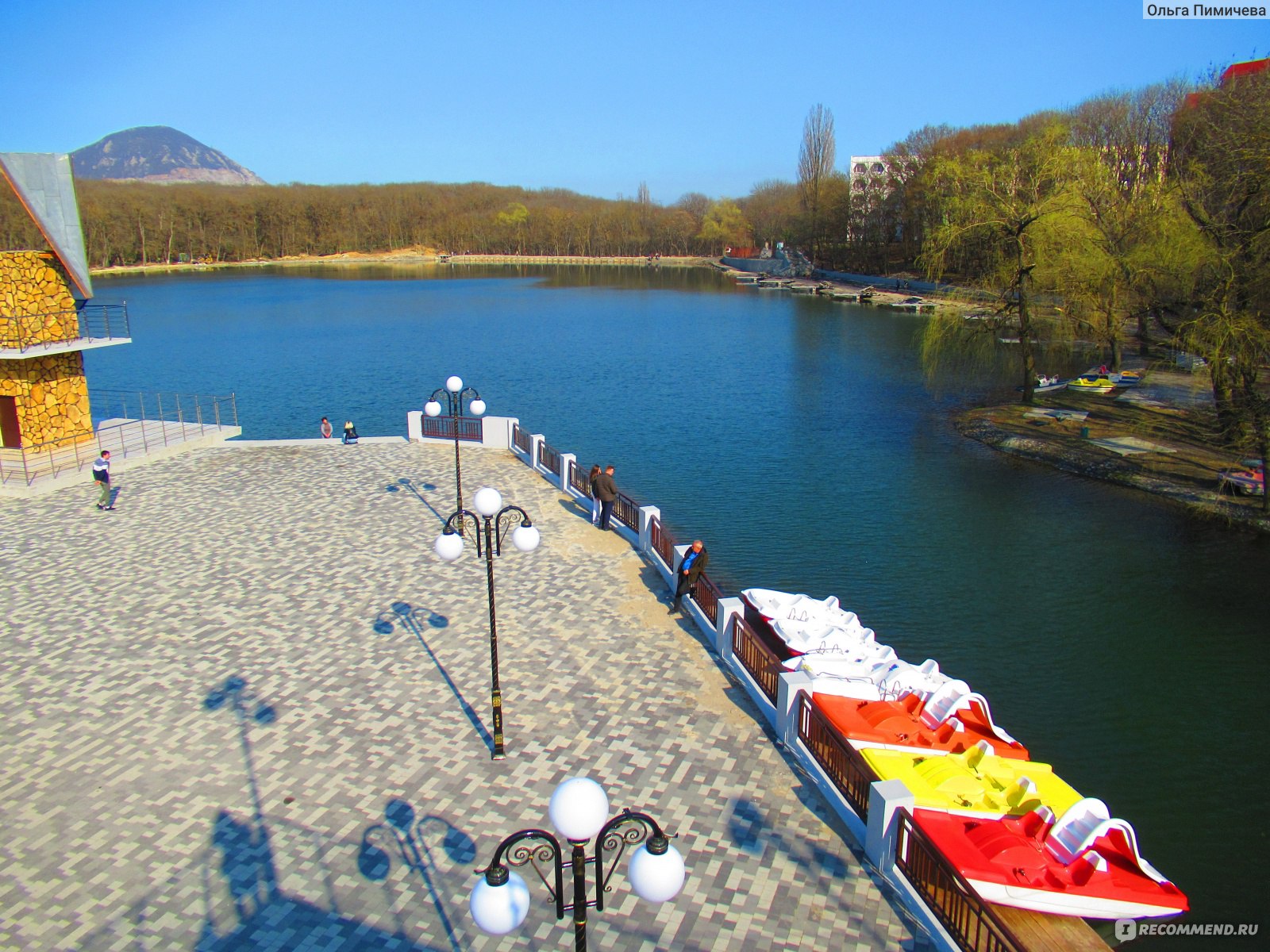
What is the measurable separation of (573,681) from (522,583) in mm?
3816

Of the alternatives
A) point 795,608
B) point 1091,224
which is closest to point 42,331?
point 795,608

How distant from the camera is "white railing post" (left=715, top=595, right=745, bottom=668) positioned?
12.8m

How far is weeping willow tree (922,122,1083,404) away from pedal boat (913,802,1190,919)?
87.8 feet

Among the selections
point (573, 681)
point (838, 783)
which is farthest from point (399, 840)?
point (838, 783)

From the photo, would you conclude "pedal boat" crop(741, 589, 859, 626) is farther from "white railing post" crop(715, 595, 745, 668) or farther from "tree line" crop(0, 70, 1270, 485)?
"tree line" crop(0, 70, 1270, 485)

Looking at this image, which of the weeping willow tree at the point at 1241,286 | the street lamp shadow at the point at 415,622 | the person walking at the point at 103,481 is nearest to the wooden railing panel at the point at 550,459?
the street lamp shadow at the point at 415,622

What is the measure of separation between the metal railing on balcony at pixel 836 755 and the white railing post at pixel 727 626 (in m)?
2.27

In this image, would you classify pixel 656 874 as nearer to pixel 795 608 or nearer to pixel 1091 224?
pixel 795 608

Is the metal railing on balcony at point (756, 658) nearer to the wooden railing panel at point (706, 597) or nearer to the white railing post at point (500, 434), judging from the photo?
the wooden railing panel at point (706, 597)

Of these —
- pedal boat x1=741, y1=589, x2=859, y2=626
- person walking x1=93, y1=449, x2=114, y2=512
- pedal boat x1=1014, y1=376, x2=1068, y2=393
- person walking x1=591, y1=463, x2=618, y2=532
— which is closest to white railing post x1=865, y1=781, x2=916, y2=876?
pedal boat x1=741, y1=589, x2=859, y2=626

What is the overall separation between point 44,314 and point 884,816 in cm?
2254

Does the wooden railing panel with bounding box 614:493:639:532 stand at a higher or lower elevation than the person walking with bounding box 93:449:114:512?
lower

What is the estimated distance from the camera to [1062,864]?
31.1ft

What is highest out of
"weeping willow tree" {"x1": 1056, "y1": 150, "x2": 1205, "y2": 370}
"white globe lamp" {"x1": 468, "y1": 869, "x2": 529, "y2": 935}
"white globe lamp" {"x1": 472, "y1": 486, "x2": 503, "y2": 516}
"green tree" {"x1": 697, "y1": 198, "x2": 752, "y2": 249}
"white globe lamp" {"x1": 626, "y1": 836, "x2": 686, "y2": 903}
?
"green tree" {"x1": 697, "y1": 198, "x2": 752, "y2": 249}
